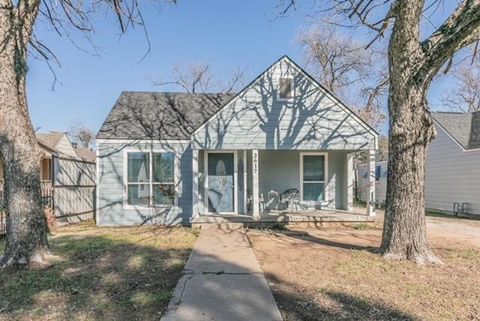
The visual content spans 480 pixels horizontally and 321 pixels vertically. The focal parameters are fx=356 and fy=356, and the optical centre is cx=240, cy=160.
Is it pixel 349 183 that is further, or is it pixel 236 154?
pixel 349 183

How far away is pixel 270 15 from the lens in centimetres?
845

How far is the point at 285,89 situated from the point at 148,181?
529 centimetres

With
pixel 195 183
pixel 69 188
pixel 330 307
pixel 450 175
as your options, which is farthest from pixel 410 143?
pixel 450 175

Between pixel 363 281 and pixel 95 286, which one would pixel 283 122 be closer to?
pixel 363 281

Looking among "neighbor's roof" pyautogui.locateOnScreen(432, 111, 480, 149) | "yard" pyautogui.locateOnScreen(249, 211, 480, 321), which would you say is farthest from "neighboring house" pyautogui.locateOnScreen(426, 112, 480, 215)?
"yard" pyautogui.locateOnScreen(249, 211, 480, 321)

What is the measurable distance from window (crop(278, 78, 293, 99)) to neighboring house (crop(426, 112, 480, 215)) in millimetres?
9324

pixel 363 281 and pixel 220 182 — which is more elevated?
pixel 220 182

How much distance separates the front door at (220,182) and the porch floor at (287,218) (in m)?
0.56

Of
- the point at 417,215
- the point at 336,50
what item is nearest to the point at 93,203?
the point at 417,215

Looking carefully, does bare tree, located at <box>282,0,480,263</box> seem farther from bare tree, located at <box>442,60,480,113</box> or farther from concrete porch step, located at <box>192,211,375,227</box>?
bare tree, located at <box>442,60,480,113</box>

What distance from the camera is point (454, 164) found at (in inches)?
640

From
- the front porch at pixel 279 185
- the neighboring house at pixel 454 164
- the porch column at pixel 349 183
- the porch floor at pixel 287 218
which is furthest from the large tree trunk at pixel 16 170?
the neighboring house at pixel 454 164

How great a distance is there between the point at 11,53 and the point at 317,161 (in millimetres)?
9761

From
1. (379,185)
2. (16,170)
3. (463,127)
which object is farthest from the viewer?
(379,185)
